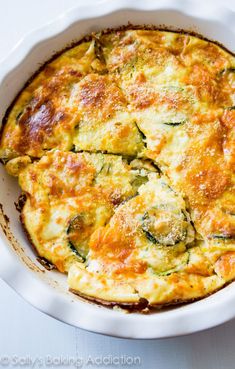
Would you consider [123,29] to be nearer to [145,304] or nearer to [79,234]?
[79,234]

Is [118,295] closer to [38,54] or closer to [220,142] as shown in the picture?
[220,142]

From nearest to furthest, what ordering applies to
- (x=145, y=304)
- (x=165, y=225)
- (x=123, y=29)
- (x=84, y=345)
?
(x=145, y=304), (x=165, y=225), (x=84, y=345), (x=123, y=29)

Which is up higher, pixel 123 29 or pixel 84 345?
pixel 123 29

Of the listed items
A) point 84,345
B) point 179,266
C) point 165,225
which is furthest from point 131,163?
point 84,345

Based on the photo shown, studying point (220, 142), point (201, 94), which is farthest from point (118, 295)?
point (201, 94)

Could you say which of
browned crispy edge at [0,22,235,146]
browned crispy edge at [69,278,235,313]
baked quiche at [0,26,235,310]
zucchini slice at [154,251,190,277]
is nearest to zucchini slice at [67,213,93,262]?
baked quiche at [0,26,235,310]

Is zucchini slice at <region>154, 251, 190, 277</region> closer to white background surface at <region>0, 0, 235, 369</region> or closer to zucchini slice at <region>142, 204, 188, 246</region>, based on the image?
zucchini slice at <region>142, 204, 188, 246</region>

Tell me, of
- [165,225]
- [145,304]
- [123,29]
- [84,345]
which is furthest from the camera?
[123,29]
